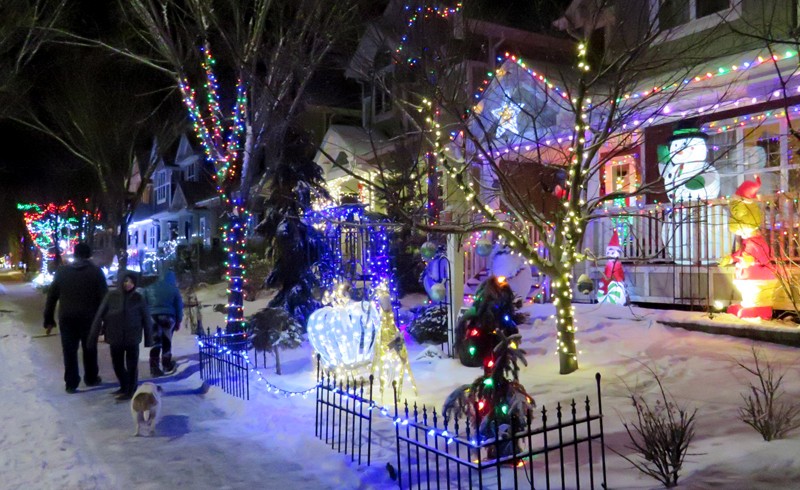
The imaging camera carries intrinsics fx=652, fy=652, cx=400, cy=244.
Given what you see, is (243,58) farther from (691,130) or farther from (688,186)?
(688,186)

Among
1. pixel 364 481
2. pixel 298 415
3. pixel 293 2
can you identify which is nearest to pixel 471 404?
pixel 364 481

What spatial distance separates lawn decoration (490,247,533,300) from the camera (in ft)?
32.5

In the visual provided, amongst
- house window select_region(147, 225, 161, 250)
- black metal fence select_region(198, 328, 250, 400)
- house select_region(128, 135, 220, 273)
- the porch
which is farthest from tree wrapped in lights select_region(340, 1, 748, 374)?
house window select_region(147, 225, 161, 250)

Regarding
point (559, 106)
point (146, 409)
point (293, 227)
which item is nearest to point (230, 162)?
point (293, 227)

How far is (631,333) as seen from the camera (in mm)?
9305

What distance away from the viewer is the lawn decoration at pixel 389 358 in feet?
24.7

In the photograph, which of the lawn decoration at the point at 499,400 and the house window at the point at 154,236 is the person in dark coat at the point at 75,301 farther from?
the house window at the point at 154,236

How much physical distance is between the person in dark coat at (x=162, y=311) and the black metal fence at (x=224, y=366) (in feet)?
1.94

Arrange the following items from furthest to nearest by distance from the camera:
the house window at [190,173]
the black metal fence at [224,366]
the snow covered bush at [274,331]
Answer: the house window at [190,173]
the snow covered bush at [274,331]
the black metal fence at [224,366]

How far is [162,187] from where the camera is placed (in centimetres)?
4494

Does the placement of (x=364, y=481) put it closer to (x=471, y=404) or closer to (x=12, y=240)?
(x=471, y=404)

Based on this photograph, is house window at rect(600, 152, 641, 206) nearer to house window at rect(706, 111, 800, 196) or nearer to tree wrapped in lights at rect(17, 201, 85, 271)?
house window at rect(706, 111, 800, 196)

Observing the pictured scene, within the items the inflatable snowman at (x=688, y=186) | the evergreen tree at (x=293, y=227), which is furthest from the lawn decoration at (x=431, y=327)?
the inflatable snowman at (x=688, y=186)

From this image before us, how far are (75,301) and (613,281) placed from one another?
8.55 meters
